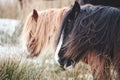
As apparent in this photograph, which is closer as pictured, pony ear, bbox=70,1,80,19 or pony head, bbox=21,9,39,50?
pony ear, bbox=70,1,80,19

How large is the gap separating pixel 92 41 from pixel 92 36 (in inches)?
1.7

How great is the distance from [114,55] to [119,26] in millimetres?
233

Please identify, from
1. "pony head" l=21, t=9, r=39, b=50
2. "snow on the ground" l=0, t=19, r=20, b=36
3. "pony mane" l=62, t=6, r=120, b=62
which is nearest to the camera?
"pony mane" l=62, t=6, r=120, b=62

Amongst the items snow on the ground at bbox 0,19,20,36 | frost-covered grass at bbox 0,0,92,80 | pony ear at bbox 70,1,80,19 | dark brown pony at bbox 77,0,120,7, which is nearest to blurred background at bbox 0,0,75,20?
snow on the ground at bbox 0,19,20,36

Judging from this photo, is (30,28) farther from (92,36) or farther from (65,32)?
(92,36)

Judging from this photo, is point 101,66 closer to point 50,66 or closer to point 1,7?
point 50,66

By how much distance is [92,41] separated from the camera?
3697mm

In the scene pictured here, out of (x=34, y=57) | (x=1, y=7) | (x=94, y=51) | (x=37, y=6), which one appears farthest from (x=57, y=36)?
(x=1, y=7)

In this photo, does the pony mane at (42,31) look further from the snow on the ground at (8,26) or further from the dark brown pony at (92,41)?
the snow on the ground at (8,26)

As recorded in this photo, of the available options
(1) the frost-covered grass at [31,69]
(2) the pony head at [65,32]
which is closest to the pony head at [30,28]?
(1) the frost-covered grass at [31,69]

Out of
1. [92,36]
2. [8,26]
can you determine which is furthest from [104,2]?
[8,26]

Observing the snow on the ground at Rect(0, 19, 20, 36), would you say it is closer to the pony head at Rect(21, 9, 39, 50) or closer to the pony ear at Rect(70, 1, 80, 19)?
the pony head at Rect(21, 9, 39, 50)

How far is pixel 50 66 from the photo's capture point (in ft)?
16.4

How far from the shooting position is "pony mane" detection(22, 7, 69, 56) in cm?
412
